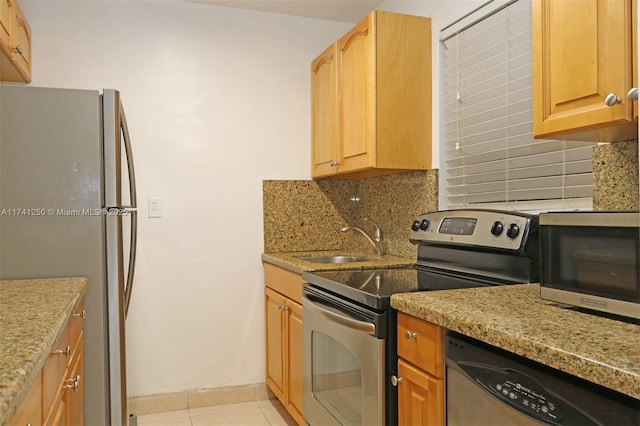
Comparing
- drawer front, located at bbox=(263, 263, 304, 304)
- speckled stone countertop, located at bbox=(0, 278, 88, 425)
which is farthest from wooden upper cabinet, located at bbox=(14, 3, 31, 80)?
drawer front, located at bbox=(263, 263, 304, 304)

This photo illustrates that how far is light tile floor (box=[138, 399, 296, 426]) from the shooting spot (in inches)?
110

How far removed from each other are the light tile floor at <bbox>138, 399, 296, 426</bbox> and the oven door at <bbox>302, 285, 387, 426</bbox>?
0.62 metres

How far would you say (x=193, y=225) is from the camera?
3.05 metres

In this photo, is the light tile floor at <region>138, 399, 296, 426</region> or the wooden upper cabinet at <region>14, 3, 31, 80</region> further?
the light tile floor at <region>138, 399, 296, 426</region>

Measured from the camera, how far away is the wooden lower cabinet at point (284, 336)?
8.17ft

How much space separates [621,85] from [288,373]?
2.02m

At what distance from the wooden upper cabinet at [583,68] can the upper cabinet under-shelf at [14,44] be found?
6.77ft

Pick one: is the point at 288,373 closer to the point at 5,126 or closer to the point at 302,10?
the point at 5,126

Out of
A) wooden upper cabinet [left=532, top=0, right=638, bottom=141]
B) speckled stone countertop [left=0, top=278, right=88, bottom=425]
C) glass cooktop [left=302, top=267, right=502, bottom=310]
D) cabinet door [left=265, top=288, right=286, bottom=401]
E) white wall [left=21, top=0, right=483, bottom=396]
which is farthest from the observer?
white wall [left=21, top=0, right=483, bottom=396]

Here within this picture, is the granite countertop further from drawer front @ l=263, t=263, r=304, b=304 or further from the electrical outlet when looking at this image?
the electrical outlet

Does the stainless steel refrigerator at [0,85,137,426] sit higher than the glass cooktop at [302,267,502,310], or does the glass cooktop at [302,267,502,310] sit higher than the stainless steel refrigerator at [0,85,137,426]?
the stainless steel refrigerator at [0,85,137,426]

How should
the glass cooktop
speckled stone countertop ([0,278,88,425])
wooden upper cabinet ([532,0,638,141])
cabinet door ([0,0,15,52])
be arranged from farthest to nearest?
cabinet door ([0,0,15,52]) → the glass cooktop → wooden upper cabinet ([532,0,638,141]) → speckled stone countertop ([0,278,88,425])

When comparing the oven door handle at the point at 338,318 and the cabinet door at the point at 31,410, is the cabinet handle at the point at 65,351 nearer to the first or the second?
the cabinet door at the point at 31,410

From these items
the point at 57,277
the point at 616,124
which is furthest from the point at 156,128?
the point at 616,124
